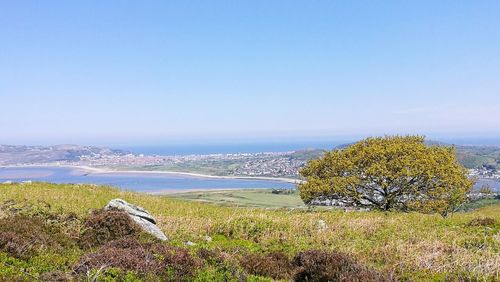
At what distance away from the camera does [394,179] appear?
35.0 metres

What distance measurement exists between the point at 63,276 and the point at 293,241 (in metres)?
10.2

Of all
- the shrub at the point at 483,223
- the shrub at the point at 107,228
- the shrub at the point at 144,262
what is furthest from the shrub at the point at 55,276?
the shrub at the point at 483,223

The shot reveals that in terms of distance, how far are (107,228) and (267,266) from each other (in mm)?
6770

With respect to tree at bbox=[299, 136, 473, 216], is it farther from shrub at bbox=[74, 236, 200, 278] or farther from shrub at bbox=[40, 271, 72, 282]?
shrub at bbox=[40, 271, 72, 282]

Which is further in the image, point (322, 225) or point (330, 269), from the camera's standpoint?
point (322, 225)

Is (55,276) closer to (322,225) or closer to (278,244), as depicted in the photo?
(278,244)

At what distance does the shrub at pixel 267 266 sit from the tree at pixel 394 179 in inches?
919

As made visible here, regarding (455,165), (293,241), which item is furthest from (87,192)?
(455,165)

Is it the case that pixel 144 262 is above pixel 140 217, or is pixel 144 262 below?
above

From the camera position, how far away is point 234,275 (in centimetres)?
969

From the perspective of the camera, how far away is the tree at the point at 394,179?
34.4 m


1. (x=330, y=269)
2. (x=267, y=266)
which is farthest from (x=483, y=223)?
(x=267, y=266)

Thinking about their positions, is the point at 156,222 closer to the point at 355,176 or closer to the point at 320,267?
the point at 320,267

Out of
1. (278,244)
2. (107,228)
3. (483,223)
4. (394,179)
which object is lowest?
(483,223)
